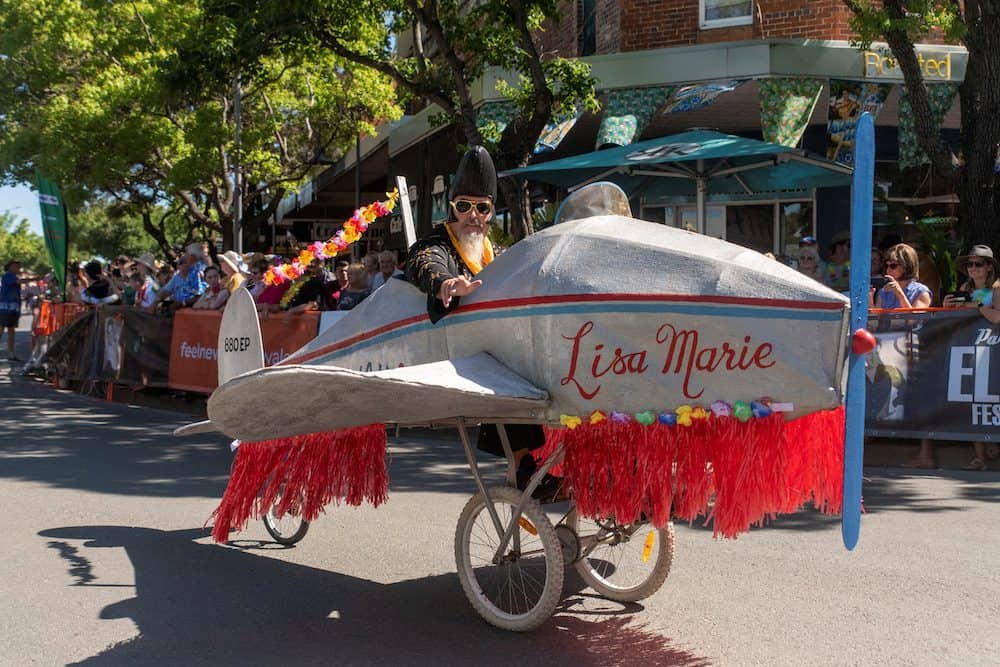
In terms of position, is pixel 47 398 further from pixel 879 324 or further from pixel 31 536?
pixel 879 324

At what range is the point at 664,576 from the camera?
206 inches

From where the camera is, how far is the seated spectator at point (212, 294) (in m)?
13.8

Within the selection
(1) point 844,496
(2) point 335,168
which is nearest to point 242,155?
(2) point 335,168

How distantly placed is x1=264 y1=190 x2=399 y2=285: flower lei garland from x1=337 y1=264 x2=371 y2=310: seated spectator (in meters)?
4.53

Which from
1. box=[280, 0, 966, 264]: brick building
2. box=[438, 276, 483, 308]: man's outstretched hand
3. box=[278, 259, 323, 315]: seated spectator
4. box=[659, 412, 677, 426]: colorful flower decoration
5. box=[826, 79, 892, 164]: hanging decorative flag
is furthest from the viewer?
box=[826, 79, 892, 164]: hanging decorative flag

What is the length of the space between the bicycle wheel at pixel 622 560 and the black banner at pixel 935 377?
167 inches

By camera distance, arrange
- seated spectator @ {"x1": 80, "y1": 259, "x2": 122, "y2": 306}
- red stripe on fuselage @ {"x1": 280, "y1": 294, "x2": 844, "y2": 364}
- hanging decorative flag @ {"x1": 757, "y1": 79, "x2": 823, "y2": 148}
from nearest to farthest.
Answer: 1. red stripe on fuselage @ {"x1": 280, "y1": 294, "x2": 844, "y2": 364}
2. hanging decorative flag @ {"x1": 757, "y1": 79, "x2": 823, "y2": 148}
3. seated spectator @ {"x1": 80, "y1": 259, "x2": 122, "y2": 306}

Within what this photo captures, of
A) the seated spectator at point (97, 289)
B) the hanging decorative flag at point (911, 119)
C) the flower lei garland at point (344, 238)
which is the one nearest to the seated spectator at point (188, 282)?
the seated spectator at point (97, 289)

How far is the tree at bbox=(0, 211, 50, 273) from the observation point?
338 feet

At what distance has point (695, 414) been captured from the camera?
13.7 feet

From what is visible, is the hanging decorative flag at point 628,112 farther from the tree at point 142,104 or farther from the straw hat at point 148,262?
the tree at point 142,104

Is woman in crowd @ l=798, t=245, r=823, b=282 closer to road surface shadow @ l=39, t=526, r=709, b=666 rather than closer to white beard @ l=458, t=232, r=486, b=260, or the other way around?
white beard @ l=458, t=232, r=486, b=260

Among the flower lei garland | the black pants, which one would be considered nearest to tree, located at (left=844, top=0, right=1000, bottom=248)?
the flower lei garland

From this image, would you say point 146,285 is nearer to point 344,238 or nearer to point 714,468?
point 344,238
